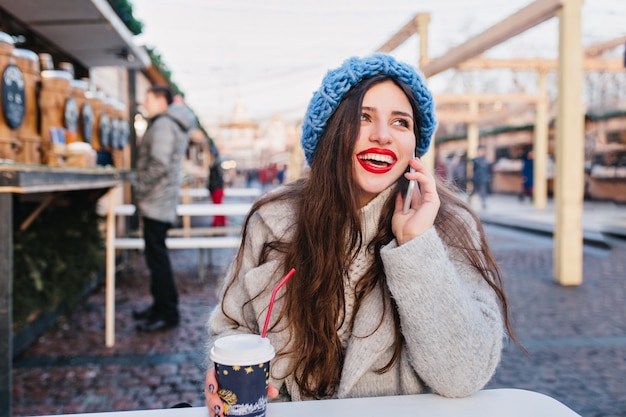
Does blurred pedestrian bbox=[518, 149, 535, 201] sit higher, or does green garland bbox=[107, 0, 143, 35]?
green garland bbox=[107, 0, 143, 35]

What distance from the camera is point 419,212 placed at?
1375mm

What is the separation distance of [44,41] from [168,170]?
1494mm

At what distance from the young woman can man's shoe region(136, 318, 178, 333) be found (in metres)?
3.15

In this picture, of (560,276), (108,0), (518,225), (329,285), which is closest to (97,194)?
(108,0)

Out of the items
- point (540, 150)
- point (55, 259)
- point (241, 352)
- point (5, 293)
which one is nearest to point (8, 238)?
point (5, 293)

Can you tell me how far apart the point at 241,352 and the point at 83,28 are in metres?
4.04

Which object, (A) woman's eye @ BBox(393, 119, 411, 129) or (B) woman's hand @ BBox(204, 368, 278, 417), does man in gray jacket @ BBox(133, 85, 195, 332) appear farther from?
(B) woman's hand @ BBox(204, 368, 278, 417)

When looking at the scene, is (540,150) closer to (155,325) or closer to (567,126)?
(567,126)

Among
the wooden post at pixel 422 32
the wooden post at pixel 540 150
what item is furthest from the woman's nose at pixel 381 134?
the wooden post at pixel 540 150

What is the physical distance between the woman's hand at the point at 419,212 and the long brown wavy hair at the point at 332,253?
0.54ft

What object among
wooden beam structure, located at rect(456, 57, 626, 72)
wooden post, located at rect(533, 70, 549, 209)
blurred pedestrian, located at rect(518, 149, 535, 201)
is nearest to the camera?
wooden beam structure, located at rect(456, 57, 626, 72)

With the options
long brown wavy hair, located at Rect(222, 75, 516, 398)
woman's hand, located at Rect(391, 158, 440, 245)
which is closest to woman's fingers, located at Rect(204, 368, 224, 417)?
long brown wavy hair, located at Rect(222, 75, 516, 398)

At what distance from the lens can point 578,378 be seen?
3.48 metres

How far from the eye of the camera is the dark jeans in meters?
4.62
